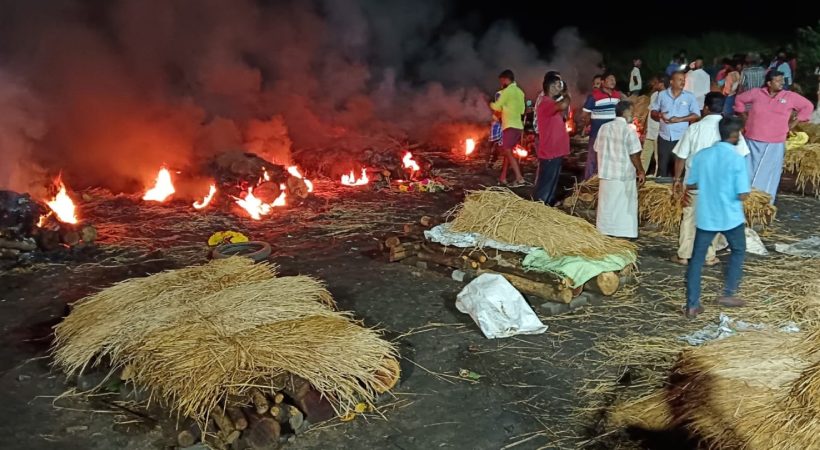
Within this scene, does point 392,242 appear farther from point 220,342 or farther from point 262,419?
point 262,419

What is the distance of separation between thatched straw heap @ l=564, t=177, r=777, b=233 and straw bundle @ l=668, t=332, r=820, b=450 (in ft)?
16.5

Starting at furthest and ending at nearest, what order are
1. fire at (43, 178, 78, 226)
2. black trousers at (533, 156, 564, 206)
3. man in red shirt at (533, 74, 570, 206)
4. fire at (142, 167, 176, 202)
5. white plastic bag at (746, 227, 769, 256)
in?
fire at (142, 167, 176, 202)
fire at (43, 178, 78, 226)
black trousers at (533, 156, 564, 206)
man in red shirt at (533, 74, 570, 206)
white plastic bag at (746, 227, 769, 256)

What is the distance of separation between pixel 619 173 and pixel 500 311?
113 inches

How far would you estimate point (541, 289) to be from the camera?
705cm

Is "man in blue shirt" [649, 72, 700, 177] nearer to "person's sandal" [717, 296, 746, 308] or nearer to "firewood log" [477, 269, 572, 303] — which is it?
"person's sandal" [717, 296, 746, 308]

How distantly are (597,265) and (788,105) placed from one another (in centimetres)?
442

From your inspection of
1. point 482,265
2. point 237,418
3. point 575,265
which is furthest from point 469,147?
point 237,418

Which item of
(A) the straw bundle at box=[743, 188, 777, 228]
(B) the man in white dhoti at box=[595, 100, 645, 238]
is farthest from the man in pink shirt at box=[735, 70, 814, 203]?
(B) the man in white dhoti at box=[595, 100, 645, 238]

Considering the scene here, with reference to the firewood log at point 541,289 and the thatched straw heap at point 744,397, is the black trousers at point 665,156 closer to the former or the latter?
the firewood log at point 541,289

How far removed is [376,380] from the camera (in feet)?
17.1

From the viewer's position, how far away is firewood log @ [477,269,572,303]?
688cm

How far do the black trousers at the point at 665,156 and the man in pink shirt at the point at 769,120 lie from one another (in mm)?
1058

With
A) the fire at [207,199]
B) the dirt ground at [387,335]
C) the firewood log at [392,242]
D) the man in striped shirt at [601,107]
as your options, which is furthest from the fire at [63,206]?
the man in striped shirt at [601,107]

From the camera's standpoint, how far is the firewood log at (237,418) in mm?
4629
